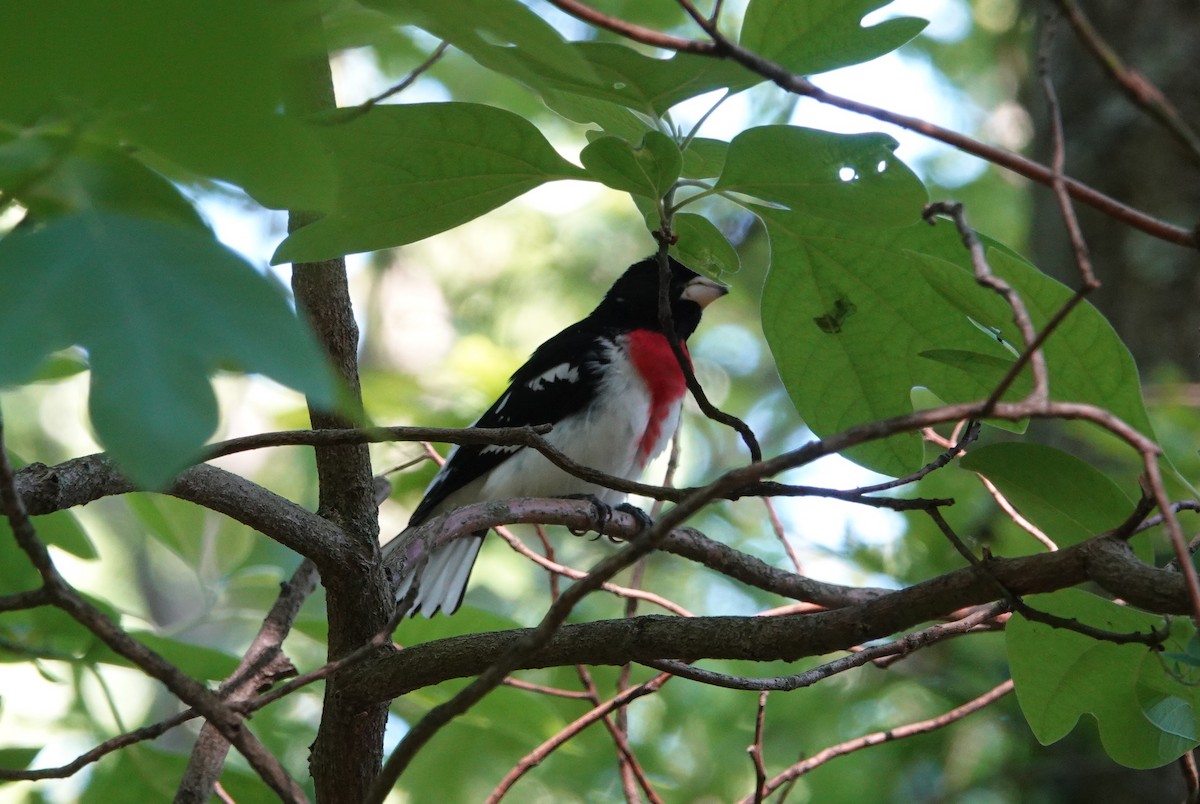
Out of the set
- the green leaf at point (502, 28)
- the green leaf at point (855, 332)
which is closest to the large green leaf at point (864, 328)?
the green leaf at point (855, 332)

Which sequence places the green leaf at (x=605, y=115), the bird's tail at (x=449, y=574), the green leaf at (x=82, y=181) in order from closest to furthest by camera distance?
the green leaf at (x=82, y=181)
the green leaf at (x=605, y=115)
the bird's tail at (x=449, y=574)

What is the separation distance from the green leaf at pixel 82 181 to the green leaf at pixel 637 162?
60cm

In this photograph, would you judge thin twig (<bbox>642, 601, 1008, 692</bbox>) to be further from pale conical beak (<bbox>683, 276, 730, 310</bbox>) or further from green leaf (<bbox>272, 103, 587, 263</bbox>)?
pale conical beak (<bbox>683, 276, 730, 310</bbox>)

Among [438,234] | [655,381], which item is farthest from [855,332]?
[655,381]

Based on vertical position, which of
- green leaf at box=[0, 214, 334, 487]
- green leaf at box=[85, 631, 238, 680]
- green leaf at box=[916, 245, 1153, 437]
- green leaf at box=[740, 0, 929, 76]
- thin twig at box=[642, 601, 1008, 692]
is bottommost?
green leaf at box=[0, 214, 334, 487]

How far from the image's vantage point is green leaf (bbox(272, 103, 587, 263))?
53.4 inches

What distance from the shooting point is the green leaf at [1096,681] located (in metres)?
1.53

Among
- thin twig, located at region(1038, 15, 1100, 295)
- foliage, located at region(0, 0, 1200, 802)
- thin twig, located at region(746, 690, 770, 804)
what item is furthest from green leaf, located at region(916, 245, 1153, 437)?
thin twig, located at region(746, 690, 770, 804)

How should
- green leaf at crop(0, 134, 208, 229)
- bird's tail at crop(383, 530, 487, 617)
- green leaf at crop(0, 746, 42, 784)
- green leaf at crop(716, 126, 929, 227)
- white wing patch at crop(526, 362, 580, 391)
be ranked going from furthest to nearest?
white wing patch at crop(526, 362, 580, 391), bird's tail at crop(383, 530, 487, 617), green leaf at crop(0, 746, 42, 784), green leaf at crop(716, 126, 929, 227), green leaf at crop(0, 134, 208, 229)

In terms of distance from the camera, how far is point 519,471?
13.9 feet

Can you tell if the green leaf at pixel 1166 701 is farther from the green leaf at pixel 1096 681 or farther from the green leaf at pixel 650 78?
the green leaf at pixel 650 78

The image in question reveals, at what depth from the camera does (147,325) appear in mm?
697

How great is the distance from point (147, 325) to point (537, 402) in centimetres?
351

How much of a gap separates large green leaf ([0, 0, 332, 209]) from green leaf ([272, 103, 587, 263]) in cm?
64
